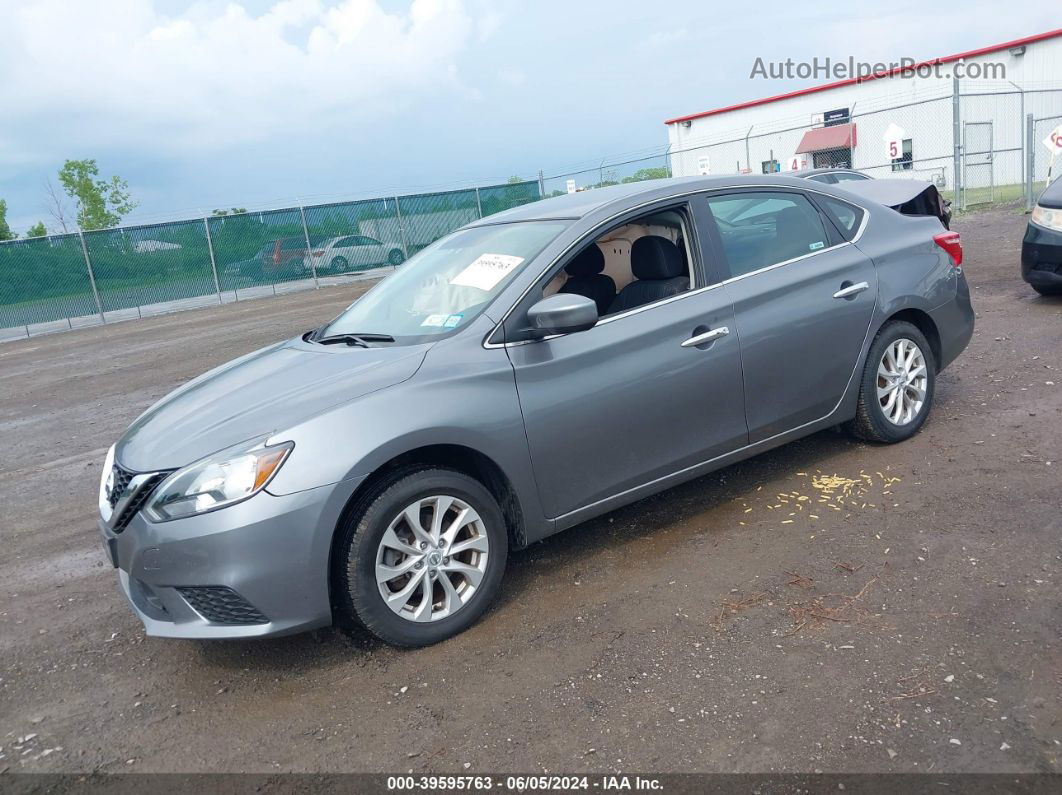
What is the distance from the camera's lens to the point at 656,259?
175 inches

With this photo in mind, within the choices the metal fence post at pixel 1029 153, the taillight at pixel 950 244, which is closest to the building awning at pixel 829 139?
the metal fence post at pixel 1029 153

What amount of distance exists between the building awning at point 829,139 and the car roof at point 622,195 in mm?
35648

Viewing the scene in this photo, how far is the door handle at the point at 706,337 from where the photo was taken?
163 inches

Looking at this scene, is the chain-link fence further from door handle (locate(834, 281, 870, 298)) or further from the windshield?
door handle (locate(834, 281, 870, 298))

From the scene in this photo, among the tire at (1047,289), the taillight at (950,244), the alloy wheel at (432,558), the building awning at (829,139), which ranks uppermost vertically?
Result: the building awning at (829,139)

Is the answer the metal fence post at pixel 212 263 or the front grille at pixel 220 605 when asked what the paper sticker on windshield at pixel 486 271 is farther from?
the metal fence post at pixel 212 263

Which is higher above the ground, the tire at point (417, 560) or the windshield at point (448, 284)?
the windshield at point (448, 284)

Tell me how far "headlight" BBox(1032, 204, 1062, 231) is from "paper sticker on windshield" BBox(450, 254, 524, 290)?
632cm

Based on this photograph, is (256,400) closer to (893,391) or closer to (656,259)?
(656,259)

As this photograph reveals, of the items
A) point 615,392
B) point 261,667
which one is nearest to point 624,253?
point 615,392

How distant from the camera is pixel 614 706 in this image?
300cm

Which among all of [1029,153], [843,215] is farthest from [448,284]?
[1029,153]

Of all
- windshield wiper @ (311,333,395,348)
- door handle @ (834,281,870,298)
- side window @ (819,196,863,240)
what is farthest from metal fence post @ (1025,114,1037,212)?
windshield wiper @ (311,333,395,348)

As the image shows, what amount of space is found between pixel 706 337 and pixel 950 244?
83.3 inches
